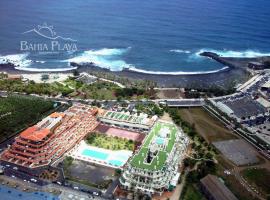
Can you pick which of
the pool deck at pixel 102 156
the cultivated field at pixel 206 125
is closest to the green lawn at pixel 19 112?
the pool deck at pixel 102 156

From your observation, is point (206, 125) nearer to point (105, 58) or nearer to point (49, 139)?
point (49, 139)

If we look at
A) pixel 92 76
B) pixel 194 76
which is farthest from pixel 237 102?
pixel 92 76

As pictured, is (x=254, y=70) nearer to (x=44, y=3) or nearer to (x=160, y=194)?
(x=160, y=194)

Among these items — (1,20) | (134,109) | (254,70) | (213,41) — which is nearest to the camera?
(134,109)

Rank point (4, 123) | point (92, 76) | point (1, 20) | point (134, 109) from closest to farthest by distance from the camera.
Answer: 1. point (4, 123)
2. point (134, 109)
3. point (92, 76)
4. point (1, 20)

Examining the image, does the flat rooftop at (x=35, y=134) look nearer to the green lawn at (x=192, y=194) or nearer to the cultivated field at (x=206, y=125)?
the green lawn at (x=192, y=194)

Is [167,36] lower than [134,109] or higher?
higher

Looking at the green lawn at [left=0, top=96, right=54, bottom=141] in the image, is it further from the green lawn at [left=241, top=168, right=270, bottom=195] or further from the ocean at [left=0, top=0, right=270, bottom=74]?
the green lawn at [left=241, top=168, right=270, bottom=195]

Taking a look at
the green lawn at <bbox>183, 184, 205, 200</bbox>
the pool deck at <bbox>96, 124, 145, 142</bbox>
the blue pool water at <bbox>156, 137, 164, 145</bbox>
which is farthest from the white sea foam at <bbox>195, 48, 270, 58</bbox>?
the green lawn at <bbox>183, 184, 205, 200</bbox>
